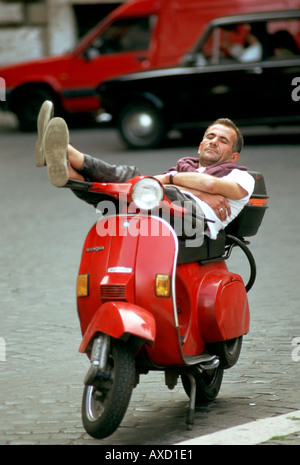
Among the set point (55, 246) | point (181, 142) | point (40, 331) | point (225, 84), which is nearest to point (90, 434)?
point (40, 331)

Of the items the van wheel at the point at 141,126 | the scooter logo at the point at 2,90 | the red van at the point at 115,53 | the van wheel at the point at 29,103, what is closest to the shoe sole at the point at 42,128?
the van wheel at the point at 141,126

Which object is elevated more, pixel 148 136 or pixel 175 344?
pixel 175 344

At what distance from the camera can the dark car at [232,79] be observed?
1424 cm

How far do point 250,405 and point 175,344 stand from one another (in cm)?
67

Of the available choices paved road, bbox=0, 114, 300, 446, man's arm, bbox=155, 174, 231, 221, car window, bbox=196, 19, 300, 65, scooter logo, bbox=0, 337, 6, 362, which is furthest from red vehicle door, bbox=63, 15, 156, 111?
man's arm, bbox=155, 174, 231, 221

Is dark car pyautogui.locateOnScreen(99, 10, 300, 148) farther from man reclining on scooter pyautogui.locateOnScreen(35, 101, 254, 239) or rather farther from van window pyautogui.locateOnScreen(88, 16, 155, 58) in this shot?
man reclining on scooter pyautogui.locateOnScreen(35, 101, 254, 239)

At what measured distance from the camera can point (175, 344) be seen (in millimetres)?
4148

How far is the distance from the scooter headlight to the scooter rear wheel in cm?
90

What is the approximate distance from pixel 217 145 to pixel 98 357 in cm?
130

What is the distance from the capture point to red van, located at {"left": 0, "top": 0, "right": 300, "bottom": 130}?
16.6 meters

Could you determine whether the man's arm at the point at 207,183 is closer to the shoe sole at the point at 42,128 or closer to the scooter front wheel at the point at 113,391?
the shoe sole at the point at 42,128

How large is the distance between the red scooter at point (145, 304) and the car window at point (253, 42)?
10056mm
